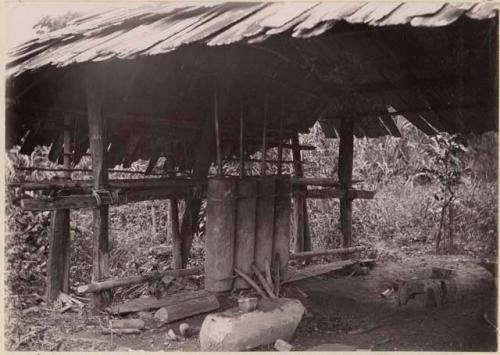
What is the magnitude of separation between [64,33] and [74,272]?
15.1 ft

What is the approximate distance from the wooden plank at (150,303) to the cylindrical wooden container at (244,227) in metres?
0.51

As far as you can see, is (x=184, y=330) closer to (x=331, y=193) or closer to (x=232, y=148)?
(x=232, y=148)

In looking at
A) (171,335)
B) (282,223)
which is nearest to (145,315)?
(171,335)

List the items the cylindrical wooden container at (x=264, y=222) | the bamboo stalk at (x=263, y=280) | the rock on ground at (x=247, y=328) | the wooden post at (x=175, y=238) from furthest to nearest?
the wooden post at (x=175, y=238) → the cylindrical wooden container at (x=264, y=222) → the bamboo stalk at (x=263, y=280) → the rock on ground at (x=247, y=328)

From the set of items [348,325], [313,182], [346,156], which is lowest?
[348,325]

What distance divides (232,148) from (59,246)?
3.11 metres

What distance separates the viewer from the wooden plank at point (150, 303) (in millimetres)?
5582

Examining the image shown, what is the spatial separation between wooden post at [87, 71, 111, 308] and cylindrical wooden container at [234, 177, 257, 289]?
1484 mm

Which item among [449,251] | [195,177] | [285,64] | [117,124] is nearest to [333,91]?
[285,64]

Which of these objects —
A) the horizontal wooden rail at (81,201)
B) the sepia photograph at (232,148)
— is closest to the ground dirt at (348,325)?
the sepia photograph at (232,148)

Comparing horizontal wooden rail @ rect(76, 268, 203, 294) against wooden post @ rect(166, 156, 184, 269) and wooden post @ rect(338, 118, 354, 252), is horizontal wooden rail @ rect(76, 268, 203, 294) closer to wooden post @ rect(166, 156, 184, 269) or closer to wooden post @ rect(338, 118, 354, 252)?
wooden post @ rect(166, 156, 184, 269)

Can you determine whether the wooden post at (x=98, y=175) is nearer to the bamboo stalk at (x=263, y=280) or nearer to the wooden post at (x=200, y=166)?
the wooden post at (x=200, y=166)

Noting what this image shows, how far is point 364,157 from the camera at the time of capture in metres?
13.8

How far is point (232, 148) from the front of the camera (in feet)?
27.2
